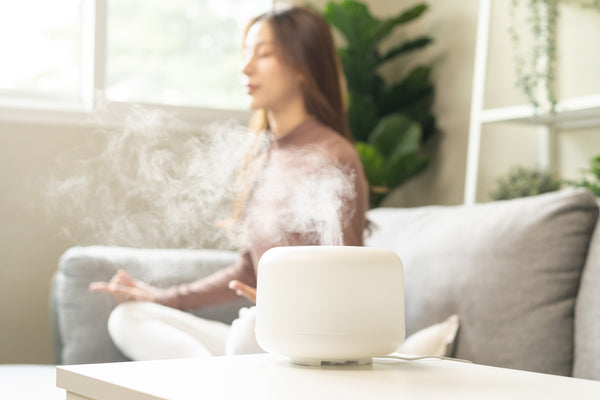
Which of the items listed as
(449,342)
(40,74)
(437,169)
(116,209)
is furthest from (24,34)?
(449,342)

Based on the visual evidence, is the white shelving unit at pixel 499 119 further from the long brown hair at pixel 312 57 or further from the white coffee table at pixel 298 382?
the white coffee table at pixel 298 382

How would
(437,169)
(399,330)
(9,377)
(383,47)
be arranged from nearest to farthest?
1. (399,330)
2. (9,377)
3. (437,169)
4. (383,47)

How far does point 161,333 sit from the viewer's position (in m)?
1.77

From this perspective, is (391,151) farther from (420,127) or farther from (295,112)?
(295,112)

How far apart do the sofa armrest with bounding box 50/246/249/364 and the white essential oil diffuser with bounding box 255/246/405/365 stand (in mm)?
1238

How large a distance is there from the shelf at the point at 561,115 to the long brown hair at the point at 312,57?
3.19 feet

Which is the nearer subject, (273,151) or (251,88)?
(251,88)

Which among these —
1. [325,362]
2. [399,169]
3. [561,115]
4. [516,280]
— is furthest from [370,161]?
[325,362]

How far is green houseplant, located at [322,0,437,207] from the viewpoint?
3.04 metres

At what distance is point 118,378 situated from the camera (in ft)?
→ 2.41

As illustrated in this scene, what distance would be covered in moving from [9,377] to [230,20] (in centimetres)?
212

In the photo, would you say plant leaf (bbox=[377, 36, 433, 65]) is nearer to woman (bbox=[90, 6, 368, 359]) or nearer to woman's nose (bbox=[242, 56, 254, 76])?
woman (bbox=[90, 6, 368, 359])

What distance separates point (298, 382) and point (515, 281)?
98 centimetres

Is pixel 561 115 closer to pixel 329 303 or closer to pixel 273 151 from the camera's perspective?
pixel 273 151
